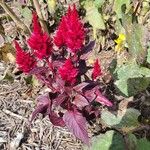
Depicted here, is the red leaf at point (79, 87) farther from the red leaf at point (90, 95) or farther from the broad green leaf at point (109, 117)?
the broad green leaf at point (109, 117)

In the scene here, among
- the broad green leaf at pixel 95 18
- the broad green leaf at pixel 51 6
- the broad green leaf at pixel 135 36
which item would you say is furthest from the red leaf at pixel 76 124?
the broad green leaf at pixel 51 6

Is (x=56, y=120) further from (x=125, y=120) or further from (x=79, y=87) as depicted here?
(x=125, y=120)

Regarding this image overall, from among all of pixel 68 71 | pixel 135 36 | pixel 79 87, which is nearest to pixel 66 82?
pixel 79 87

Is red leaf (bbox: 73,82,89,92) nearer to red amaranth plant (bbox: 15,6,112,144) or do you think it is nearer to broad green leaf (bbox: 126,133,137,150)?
red amaranth plant (bbox: 15,6,112,144)

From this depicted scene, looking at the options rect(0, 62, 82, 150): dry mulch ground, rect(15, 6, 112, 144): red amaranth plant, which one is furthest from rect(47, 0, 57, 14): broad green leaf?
rect(15, 6, 112, 144): red amaranth plant

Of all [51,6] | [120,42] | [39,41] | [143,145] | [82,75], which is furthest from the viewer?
[51,6]

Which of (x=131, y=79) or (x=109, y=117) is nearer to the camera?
(x=109, y=117)
